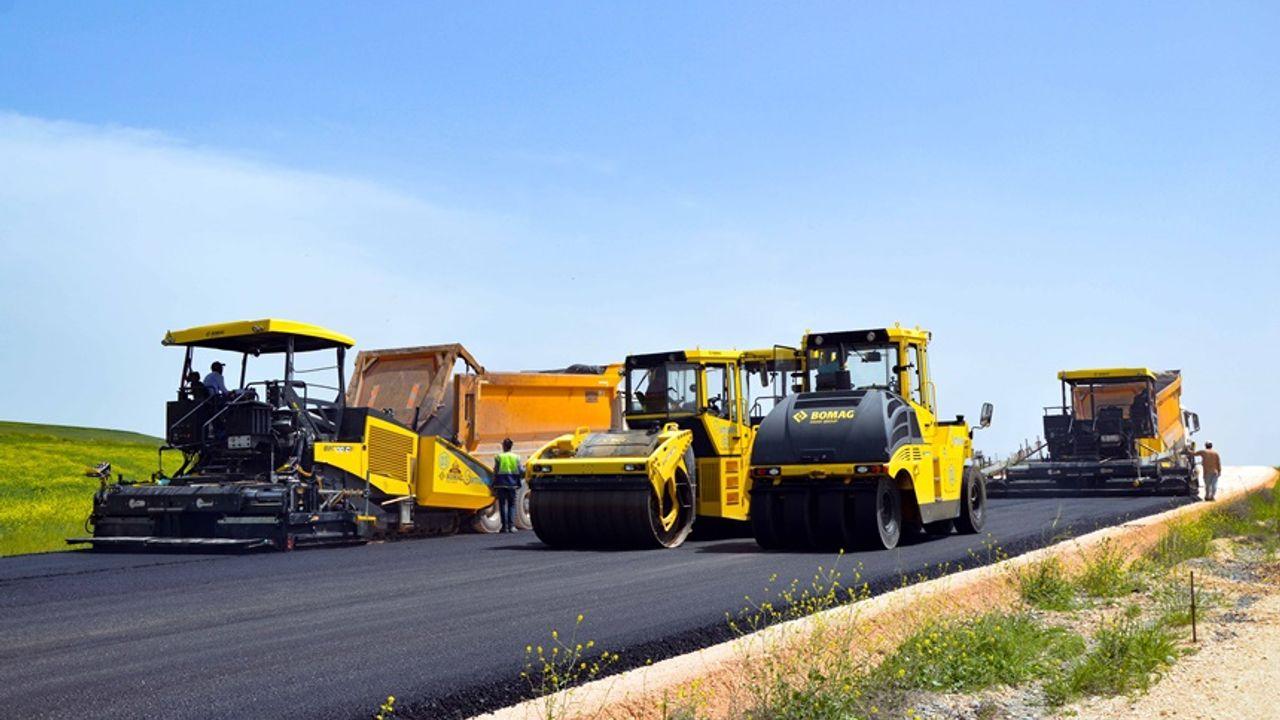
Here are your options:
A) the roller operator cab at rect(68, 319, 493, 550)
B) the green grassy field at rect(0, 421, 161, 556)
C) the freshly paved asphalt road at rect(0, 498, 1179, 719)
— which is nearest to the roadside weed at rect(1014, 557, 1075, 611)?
the freshly paved asphalt road at rect(0, 498, 1179, 719)

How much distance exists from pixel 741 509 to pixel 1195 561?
5359 millimetres

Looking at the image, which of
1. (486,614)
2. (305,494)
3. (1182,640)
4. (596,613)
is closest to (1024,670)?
(1182,640)

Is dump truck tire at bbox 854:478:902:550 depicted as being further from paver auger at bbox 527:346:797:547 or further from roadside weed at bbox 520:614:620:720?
roadside weed at bbox 520:614:620:720

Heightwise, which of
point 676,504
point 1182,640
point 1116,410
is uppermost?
point 1116,410

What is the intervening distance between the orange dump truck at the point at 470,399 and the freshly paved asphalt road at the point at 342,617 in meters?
3.21

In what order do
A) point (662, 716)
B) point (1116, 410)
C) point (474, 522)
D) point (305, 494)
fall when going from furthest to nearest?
1. point (1116, 410)
2. point (474, 522)
3. point (305, 494)
4. point (662, 716)

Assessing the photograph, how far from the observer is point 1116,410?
84.7 feet

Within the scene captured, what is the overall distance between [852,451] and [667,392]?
2844mm

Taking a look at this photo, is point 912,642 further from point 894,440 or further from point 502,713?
point 894,440

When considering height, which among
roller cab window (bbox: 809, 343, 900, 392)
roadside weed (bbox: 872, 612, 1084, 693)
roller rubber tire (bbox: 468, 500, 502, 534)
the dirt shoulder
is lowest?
the dirt shoulder

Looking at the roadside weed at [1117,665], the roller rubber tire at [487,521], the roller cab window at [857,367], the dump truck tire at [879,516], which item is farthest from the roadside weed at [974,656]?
the roller rubber tire at [487,521]

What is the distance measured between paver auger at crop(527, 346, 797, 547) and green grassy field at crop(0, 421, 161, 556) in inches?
262

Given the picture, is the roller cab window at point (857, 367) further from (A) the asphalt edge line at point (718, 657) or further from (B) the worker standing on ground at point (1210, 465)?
(B) the worker standing on ground at point (1210, 465)

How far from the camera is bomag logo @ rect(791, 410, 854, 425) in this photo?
13.2 meters
